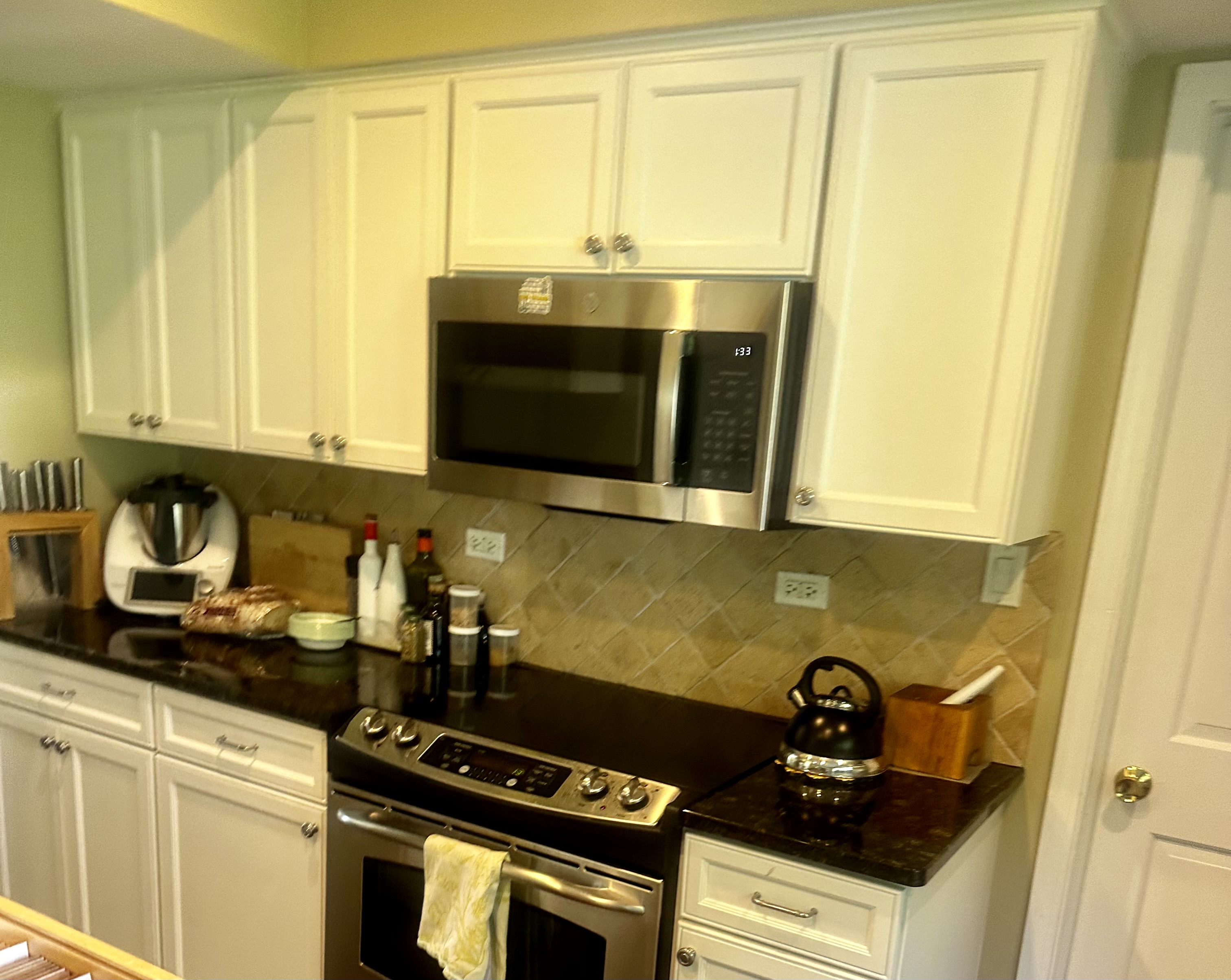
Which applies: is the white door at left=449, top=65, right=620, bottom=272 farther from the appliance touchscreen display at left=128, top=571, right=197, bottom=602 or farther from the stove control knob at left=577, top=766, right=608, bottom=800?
the appliance touchscreen display at left=128, top=571, right=197, bottom=602

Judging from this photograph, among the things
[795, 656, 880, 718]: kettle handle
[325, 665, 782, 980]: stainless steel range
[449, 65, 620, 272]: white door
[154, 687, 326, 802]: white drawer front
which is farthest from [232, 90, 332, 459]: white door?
[795, 656, 880, 718]: kettle handle

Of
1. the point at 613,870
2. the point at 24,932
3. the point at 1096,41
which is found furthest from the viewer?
the point at 613,870

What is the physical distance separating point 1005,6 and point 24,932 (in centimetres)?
190

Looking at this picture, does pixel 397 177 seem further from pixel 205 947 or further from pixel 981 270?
pixel 205 947

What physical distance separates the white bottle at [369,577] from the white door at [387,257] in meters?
0.31

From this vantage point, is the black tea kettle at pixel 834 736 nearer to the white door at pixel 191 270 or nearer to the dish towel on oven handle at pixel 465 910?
the dish towel on oven handle at pixel 465 910

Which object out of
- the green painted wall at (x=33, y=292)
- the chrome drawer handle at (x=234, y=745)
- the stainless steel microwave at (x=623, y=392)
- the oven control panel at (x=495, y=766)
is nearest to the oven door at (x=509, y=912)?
the oven control panel at (x=495, y=766)

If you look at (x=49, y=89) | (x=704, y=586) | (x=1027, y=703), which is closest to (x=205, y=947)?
(x=704, y=586)

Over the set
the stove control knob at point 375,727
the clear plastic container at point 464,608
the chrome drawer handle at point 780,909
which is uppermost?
the clear plastic container at point 464,608

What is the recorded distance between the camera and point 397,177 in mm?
2008

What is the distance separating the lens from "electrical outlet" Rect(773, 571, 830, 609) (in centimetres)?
194

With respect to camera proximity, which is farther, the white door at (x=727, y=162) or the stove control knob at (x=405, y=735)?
the stove control knob at (x=405, y=735)

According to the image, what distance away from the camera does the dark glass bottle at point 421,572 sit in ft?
7.78

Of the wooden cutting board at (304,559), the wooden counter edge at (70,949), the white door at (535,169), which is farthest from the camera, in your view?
the wooden cutting board at (304,559)
